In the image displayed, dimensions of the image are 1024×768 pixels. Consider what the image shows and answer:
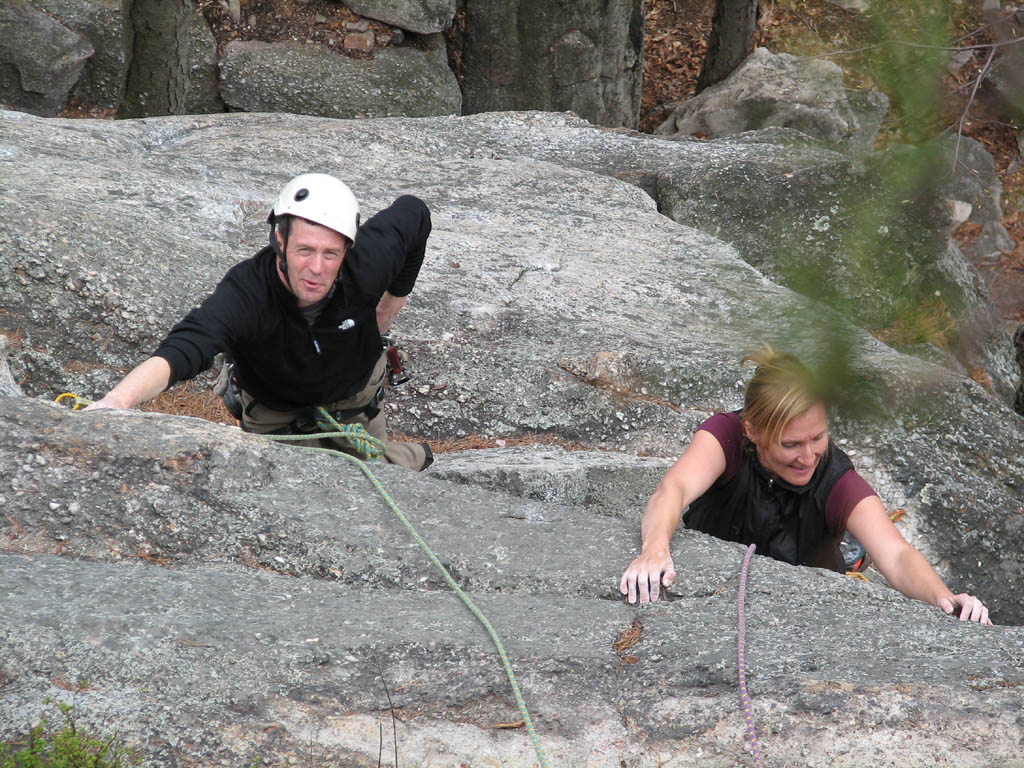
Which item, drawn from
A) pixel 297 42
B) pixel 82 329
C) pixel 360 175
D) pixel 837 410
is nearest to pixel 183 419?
pixel 82 329

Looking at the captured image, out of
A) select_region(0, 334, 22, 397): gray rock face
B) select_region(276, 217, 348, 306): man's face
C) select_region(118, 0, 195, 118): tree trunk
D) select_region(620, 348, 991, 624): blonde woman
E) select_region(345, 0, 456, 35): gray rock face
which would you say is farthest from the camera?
select_region(345, 0, 456, 35): gray rock face

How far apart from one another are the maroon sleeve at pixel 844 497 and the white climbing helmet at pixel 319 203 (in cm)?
204

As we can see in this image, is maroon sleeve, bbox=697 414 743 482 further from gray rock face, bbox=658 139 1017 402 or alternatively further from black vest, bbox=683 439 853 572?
gray rock face, bbox=658 139 1017 402

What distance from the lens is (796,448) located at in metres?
3.66

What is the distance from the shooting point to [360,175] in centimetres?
741

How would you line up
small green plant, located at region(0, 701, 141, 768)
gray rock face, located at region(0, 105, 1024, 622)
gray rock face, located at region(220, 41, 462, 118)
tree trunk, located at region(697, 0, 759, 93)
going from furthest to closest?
1. tree trunk, located at region(697, 0, 759, 93)
2. gray rock face, located at region(220, 41, 462, 118)
3. gray rock face, located at region(0, 105, 1024, 622)
4. small green plant, located at region(0, 701, 141, 768)

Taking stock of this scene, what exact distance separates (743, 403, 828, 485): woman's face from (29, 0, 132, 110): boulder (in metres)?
8.89

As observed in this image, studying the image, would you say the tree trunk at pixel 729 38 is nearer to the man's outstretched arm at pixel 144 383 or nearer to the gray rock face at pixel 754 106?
the gray rock face at pixel 754 106

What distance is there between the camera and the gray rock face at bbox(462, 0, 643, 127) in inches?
448

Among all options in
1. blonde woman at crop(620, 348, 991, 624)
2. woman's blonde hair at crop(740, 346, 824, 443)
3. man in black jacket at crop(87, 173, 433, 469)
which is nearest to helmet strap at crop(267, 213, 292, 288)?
man in black jacket at crop(87, 173, 433, 469)

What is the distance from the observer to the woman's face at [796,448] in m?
3.59

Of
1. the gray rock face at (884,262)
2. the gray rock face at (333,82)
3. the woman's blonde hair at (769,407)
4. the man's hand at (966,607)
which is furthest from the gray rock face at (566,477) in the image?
the gray rock face at (333,82)

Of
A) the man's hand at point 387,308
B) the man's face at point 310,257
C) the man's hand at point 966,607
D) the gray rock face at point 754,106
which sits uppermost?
the gray rock face at point 754,106

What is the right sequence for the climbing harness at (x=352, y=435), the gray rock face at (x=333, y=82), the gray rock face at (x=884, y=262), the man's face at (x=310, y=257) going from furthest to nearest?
the gray rock face at (x=333, y=82), the climbing harness at (x=352, y=435), the man's face at (x=310, y=257), the gray rock face at (x=884, y=262)
